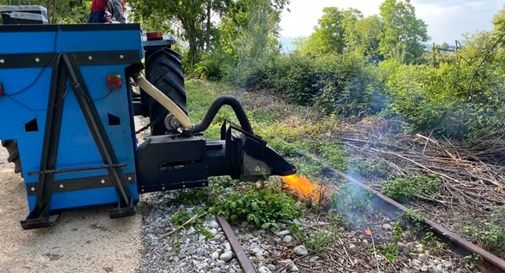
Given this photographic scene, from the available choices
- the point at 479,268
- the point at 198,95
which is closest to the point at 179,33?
the point at 198,95

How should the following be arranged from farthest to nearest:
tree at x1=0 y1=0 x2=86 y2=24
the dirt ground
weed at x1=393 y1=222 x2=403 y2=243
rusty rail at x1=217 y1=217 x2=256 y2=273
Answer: tree at x1=0 y1=0 x2=86 y2=24
weed at x1=393 y1=222 x2=403 y2=243
the dirt ground
rusty rail at x1=217 y1=217 x2=256 y2=273

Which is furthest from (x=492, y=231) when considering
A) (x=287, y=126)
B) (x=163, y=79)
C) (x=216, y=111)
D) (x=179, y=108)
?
(x=287, y=126)

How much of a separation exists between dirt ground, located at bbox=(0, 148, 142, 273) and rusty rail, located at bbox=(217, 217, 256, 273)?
29.4 inches

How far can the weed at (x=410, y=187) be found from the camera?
4480 mm

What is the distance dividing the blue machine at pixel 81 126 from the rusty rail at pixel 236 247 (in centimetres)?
59

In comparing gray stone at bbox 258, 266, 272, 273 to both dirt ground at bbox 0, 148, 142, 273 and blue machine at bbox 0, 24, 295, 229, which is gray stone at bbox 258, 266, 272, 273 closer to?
dirt ground at bbox 0, 148, 142, 273

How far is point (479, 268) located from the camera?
10.8 feet

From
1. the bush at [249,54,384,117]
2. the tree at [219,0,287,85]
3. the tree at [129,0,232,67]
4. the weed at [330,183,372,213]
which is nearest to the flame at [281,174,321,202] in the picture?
the weed at [330,183,372,213]

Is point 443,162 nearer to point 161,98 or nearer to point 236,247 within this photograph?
point 236,247

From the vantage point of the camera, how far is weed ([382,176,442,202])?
14.7 ft

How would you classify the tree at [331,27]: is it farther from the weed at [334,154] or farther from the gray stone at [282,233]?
the gray stone at [282,233]

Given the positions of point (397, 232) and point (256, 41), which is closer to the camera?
point (397, 232)

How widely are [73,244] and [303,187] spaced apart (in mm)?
2391

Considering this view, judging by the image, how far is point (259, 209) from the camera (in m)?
3.95
